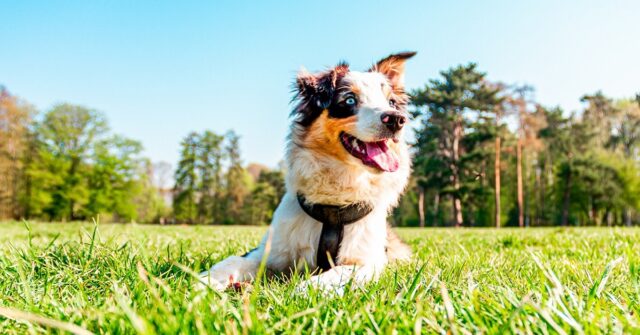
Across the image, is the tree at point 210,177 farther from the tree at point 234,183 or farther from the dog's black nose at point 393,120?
the dog's black nose at point 393,120

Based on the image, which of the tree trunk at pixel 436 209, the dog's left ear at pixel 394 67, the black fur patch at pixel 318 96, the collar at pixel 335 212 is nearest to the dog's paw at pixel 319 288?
the collar at pixel 335 212

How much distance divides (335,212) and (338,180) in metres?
0.28

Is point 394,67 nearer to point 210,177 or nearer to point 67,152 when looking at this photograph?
point 67,152

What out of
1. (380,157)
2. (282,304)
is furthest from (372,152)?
(282,304)

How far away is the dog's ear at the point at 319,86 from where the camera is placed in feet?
12.4

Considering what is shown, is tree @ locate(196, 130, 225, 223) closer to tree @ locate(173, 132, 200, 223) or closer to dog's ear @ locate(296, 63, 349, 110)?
tree @ locate(173, 132, 200, 223)

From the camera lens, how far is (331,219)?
10.8 feet

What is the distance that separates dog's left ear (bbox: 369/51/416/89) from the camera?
4242 mm

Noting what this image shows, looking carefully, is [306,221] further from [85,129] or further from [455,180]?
[85,129]

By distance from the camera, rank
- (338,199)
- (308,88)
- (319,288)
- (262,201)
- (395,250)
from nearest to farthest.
Answer: (319,288)
(338,199)
(308,88)
(395,250)
(262,201)

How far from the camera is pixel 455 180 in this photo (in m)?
41.5

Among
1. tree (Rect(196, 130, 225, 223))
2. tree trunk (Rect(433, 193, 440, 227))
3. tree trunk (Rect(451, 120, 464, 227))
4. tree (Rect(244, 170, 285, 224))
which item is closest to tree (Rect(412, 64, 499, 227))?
tree trunk (Rect(451, 120, 464, 227))

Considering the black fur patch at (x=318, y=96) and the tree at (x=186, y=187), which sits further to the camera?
the tree at (x=186, y=187)

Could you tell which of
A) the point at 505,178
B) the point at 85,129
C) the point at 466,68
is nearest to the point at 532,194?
the point at 505,178
